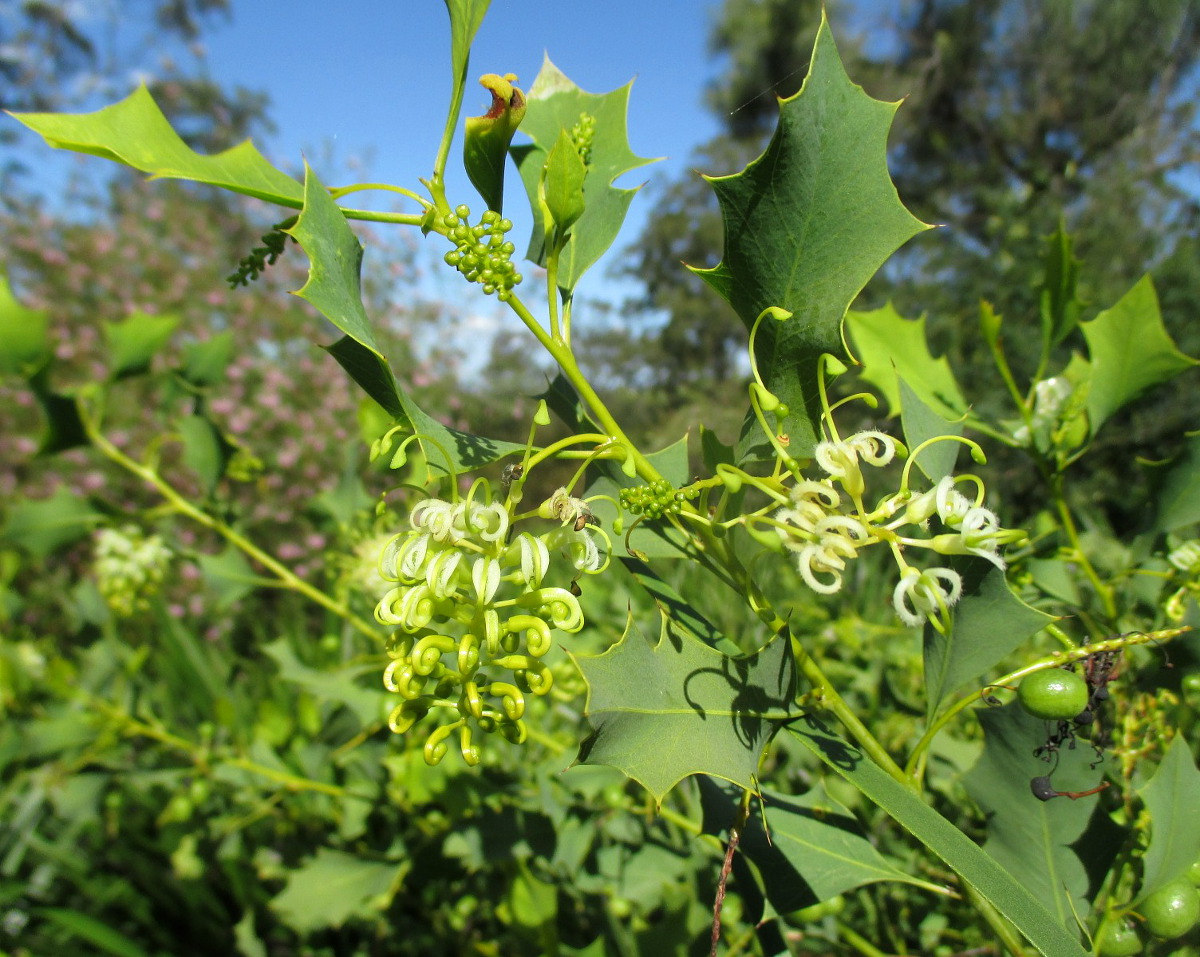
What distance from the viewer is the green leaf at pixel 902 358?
35.4 inches

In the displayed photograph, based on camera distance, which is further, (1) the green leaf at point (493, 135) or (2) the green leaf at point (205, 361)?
(2) the green leaf at point (205, 361)

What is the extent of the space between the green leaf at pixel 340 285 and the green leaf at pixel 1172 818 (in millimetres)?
672

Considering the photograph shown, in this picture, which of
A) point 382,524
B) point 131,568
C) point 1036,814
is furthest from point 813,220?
point 131,568

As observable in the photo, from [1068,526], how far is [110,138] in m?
0.92

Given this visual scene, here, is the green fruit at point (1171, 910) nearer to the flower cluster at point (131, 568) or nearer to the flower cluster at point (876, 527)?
the flower cluster at point (876, 527)

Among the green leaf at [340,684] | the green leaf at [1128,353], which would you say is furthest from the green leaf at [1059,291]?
the green leaf at [340,684]

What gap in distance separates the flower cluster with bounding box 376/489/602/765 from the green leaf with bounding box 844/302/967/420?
514mm

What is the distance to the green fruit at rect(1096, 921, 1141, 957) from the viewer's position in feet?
2.02

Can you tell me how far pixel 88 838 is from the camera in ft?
7.79

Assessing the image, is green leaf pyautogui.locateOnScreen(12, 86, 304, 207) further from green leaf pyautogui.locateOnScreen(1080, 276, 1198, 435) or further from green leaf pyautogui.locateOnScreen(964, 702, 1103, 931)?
green leaf pyautogui.locateOnScreen(1080, 276, 1198, 435)

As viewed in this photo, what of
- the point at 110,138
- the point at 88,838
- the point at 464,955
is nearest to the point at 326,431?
the point at 88,838

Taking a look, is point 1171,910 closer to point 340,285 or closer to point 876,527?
point 876,527

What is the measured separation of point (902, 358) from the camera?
931mm

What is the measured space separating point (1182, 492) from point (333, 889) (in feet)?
4.62
